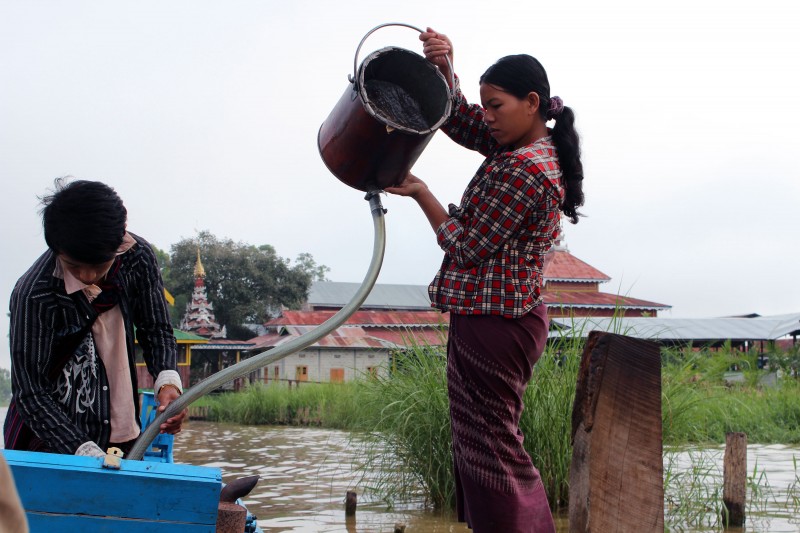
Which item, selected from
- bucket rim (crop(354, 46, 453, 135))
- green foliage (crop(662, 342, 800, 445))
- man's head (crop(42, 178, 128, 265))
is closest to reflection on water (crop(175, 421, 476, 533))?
green foliage (crop(662, 342, 800, 445))

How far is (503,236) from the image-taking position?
1.91 metres

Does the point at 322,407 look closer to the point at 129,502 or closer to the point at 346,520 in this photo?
the point at 346,520

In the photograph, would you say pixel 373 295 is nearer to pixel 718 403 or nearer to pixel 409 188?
pixel 718 403

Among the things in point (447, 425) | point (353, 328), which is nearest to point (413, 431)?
point (447, 425)

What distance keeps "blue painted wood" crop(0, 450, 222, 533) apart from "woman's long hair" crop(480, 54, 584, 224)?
3.47 ft

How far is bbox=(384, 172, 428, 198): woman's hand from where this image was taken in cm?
A: 215

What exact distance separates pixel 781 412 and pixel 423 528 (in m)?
8.52

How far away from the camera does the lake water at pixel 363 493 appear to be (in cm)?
514

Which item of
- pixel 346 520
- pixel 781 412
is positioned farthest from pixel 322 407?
pixel 346 520

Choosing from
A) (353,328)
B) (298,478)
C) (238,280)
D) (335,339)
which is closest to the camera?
(298,478)

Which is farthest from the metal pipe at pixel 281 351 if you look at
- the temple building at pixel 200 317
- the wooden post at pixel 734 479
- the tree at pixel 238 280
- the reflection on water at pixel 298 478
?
the tree at pixel 238 280

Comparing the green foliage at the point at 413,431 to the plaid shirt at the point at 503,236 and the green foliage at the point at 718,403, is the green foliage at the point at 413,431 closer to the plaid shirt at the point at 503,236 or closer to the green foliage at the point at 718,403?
the green foliage at the point at 718,403

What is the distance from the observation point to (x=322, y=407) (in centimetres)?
1502

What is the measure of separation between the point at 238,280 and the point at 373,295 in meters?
5.84
